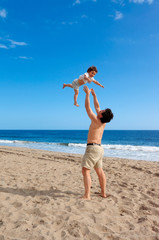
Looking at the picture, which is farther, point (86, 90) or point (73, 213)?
point (86, 90)

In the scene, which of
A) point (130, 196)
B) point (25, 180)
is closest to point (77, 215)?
point (130, 196)

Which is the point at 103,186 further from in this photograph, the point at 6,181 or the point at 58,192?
the point at 6,181

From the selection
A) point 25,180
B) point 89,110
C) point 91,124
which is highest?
point 89,110

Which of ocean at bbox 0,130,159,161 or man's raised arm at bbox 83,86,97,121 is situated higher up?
man's raised arm at bbox 83,86,97,121

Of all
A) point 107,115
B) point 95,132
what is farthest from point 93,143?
point 107,115

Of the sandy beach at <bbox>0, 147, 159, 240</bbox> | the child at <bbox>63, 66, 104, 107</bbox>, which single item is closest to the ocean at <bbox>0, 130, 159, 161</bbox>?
the sandy beach at <bbox>0, 147, 159, 240</bbox>

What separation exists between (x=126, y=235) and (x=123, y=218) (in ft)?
2.02

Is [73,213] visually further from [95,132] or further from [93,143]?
[95,132]

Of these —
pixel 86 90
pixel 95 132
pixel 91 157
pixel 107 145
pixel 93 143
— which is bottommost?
pixel 107 145

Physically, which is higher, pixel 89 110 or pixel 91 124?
pixel 89 110

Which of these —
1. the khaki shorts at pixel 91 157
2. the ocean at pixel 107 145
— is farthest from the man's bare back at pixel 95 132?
the ocean at pixel 107 145

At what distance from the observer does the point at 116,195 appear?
4.85 metres

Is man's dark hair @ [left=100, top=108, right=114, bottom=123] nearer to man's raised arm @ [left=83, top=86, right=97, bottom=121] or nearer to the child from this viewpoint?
man's raised arm @ [left=83, top=86, right=97, bottom=121]

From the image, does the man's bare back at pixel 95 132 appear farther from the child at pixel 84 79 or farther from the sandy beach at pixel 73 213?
the sandy beach at pixel 73 213
